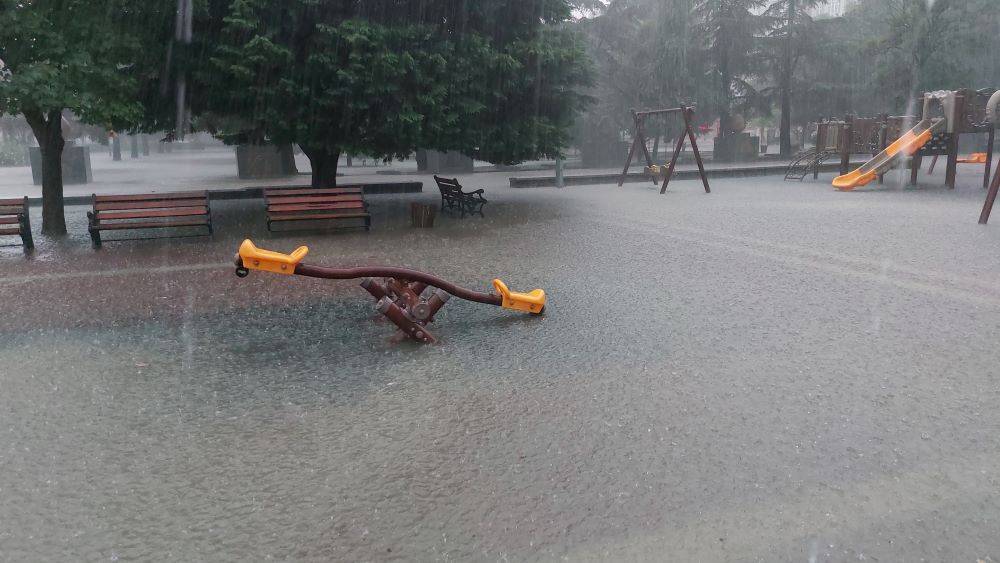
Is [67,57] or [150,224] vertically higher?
[67,57]

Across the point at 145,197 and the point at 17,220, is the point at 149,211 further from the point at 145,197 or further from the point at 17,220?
the point at 17,220

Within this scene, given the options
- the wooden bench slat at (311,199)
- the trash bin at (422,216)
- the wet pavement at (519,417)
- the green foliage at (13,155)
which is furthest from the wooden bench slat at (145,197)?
the green foliage at (13,155)

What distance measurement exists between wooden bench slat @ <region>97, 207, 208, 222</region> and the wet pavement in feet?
7.93

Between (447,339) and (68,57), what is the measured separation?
805 centimetres

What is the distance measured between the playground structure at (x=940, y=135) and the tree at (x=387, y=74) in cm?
980

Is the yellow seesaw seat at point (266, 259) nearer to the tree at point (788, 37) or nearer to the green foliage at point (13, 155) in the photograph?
the tree at point (788, 37)

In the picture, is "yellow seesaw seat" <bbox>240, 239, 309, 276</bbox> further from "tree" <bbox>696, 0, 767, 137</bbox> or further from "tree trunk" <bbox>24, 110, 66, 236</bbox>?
"tree" <bbox>696, 0, 767, 137</bbox>

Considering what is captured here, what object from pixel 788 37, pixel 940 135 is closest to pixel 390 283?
pixel 940 135

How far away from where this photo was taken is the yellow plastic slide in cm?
2019

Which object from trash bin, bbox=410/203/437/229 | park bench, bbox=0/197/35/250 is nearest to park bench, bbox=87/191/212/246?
park bench, bbox=0/197/35/250

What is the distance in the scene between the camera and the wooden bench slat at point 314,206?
12.8 meters

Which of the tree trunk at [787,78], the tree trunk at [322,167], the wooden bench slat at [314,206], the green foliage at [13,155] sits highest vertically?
the tree trunk at [787,78]

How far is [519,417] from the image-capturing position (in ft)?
15.3

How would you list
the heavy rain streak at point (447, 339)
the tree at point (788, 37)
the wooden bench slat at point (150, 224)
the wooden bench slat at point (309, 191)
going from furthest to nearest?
the tree at point (788, 37) → the wooden bench slat at point (309, 191) → the wooden bench slat at point (150, 224) → the heavy rain streak at point (447, 339)
